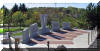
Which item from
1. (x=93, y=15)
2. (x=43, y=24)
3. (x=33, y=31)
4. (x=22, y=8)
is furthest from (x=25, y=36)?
(x=22, y=8)

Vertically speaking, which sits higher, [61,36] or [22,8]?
[22,8]

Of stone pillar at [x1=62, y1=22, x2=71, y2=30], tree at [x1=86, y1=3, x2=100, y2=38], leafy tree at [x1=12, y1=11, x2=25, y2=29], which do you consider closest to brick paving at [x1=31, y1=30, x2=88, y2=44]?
stone pillar at [x1=62, y1=22, x2=71, y2=30]

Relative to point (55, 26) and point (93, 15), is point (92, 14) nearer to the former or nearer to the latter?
point (93, 15)

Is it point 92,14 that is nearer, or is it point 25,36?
point 25,36

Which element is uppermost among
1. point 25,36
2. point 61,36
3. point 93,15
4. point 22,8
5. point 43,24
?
point 22,8

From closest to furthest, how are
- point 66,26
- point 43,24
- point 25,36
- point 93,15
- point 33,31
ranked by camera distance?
point 25,36
point 93,15
point 33,31
point 43,24
point 66,26

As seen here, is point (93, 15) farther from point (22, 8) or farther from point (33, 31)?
point (22, 8)

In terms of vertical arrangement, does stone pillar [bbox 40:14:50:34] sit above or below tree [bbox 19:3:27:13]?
below

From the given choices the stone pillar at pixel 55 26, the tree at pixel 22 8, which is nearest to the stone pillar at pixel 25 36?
the stone pillar at pixel 55 26

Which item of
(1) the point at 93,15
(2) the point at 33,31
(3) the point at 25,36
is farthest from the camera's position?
(2) the point at 33,31

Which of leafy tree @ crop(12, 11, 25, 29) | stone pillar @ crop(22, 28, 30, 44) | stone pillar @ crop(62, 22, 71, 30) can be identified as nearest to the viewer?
stone pillar @ crop(22, 28, 30, 44)

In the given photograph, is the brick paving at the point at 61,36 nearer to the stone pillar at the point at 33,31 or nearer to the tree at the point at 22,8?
the stone pillar at the point at 33,31

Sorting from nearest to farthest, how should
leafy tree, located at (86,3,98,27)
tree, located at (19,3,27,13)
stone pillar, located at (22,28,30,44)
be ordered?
stone pillar, located at (22,28,30,44)
leafy tree, located at (86,3,98,27)
tree, located at (19,3,27,13)

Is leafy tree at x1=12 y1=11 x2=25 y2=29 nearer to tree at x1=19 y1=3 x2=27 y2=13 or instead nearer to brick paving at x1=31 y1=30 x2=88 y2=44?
tree at x1=19 y1=3 x2=27 y2=13
